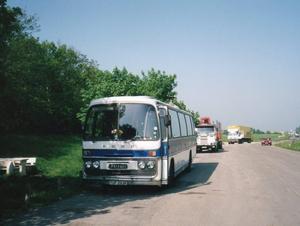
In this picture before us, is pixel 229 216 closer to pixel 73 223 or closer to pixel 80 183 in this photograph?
pixel 73 223

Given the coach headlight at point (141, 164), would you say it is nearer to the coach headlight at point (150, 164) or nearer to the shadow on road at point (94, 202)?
the coach headlight at point (150, 164)

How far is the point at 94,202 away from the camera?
10719mm

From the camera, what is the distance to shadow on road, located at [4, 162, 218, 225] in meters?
8.45

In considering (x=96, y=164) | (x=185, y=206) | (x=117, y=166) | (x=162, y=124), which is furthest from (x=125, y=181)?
(x=185, y=206)

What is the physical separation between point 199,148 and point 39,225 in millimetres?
31537

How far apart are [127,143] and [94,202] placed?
2.02m

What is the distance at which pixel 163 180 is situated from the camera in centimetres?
1200

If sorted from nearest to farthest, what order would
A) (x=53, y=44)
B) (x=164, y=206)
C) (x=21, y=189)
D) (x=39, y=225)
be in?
(x=39, y=225) → (x=164, y=206) → (x=21, y=189) → (x=53, y=44)

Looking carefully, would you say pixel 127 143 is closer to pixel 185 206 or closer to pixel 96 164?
pixel 96 164

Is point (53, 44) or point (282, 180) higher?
point (53, 44)

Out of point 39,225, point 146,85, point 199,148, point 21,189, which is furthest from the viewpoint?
point 146,85

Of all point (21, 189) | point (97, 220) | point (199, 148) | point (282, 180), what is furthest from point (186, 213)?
point (199, 148)

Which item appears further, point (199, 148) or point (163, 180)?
point (199, 148)

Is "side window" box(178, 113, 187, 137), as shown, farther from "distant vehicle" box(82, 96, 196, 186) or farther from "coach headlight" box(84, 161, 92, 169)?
"coach headlight" box(84, 161, 92, 169)
